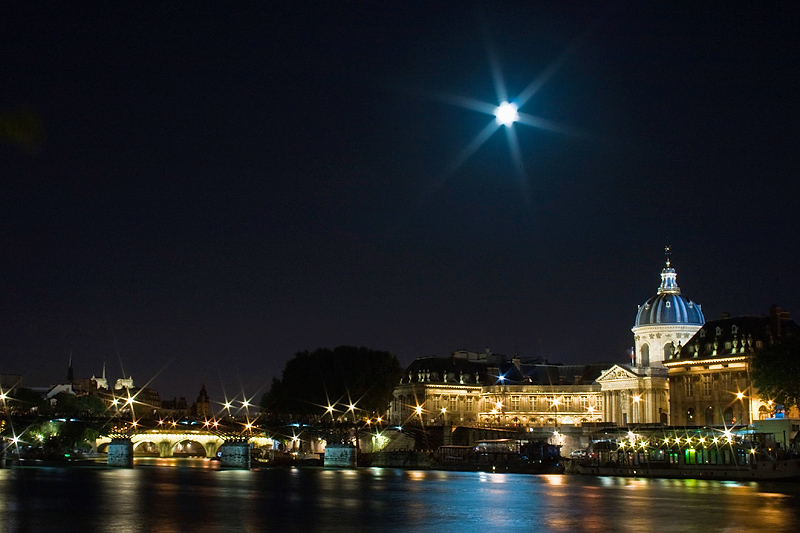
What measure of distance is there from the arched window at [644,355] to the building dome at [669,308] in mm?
3652

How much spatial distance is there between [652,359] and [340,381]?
171 feet

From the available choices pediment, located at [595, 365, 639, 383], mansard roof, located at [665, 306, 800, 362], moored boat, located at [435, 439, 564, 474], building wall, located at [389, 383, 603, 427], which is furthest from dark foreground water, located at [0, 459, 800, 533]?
building wall, located at [389, 383, 603, 427]

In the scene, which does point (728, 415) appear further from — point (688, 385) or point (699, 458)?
point (699, 458)

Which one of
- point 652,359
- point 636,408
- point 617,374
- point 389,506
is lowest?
point 389,506

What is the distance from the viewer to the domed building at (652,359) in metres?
165

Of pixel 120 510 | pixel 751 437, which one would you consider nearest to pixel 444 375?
pixel 751 437

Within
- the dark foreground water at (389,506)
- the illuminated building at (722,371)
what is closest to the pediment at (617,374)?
the illuminated building at (722,371)

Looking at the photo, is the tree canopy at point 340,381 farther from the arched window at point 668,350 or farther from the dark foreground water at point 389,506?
the dark foreground water at point 389,506

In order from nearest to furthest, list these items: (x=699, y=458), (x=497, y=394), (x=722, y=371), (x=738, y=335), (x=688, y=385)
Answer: (x=699, y=458) → (x=738, y=335) → (x=722, y=371) → (x=688, y=385) → (x=497, y=394)

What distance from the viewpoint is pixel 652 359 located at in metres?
172

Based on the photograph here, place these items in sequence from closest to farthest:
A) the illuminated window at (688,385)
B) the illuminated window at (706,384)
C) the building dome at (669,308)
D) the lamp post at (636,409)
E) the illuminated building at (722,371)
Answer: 1. the illuminated building at (722,371)
2. the illuminated window at (706,384)
3. the illuminated window at (688,385)
4. the lamp post at (636,409)
5. the building dome at (669,308)

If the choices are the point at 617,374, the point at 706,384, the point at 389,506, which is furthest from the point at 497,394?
the point at 389,506

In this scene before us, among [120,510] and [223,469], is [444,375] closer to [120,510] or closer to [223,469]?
[223,469]

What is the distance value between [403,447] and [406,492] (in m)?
84.4
